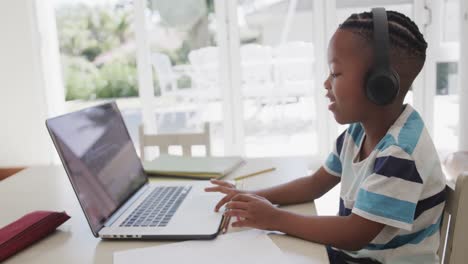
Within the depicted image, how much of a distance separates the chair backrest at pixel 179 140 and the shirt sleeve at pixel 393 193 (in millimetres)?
1001

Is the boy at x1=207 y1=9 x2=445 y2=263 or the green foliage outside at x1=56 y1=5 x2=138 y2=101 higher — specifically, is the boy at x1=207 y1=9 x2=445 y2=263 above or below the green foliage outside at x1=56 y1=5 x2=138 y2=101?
below

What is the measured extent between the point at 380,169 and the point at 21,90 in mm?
3424

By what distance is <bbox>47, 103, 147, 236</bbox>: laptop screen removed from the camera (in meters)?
0.82

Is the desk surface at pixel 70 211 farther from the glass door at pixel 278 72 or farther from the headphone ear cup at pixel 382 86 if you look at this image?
the glass door at pixel 278 72

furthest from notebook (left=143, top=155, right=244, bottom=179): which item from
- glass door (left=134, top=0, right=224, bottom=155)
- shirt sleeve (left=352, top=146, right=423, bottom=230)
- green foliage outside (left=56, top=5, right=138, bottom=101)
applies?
green foliage outside (left=56, top=5, right=138, bottom=101)

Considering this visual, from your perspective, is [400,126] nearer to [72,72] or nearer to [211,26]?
[211,26]

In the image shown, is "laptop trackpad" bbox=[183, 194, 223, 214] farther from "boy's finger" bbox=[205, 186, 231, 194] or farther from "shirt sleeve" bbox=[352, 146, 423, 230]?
"shirt sleeve" bbox=[352, 146, 423, 230]

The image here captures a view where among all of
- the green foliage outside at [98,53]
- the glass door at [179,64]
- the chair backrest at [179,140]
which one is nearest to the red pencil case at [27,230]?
the chair backrest at [179,140]

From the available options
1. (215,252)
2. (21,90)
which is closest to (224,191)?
(215,252)

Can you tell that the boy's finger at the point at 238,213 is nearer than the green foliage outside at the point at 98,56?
Yes

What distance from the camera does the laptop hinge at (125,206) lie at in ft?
2.93

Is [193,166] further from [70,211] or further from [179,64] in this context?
[179,64]

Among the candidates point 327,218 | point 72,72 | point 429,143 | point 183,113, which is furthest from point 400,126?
point 72,72

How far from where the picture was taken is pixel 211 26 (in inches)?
133
